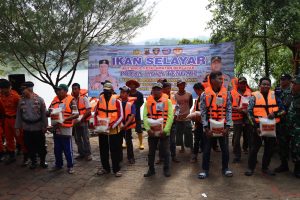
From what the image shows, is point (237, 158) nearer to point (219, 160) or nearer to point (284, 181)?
point (219, 160)

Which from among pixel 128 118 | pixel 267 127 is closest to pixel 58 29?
pixel 128 118

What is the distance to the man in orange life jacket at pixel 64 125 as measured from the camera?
23.1ft

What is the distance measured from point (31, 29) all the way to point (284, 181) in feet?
26.9

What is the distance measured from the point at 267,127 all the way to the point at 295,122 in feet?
1.70

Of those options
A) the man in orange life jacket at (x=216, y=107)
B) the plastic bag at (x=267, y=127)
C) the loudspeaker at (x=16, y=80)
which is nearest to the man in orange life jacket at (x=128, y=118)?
the man in orange life jacket at (x=216, y=107)

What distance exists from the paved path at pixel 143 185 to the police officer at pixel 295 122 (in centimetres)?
36

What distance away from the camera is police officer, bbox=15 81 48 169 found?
726 centimetres

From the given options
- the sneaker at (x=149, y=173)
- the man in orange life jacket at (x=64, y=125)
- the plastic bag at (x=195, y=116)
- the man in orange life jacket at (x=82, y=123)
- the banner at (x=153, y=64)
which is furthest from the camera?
the banner at (x=153, y=64)

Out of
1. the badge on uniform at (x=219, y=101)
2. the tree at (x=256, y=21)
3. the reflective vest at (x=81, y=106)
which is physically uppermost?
the tree at (x=256, y=21)

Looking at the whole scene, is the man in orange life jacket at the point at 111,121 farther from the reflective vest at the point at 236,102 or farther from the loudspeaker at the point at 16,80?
the loudspeaker at the point at 16,80

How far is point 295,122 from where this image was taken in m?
6.30

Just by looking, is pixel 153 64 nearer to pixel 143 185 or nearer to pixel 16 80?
pixel 16 80

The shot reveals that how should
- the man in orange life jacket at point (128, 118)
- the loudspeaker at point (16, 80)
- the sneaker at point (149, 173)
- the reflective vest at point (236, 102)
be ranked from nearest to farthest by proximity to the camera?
the sneaker at point (149, 173)
the man in orange life jacket at point (128, 118)
the reflective vest at point (236, 102)
the loudspeaker at point (16, 80)

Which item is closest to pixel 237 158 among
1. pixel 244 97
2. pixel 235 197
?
pixel 244 97
